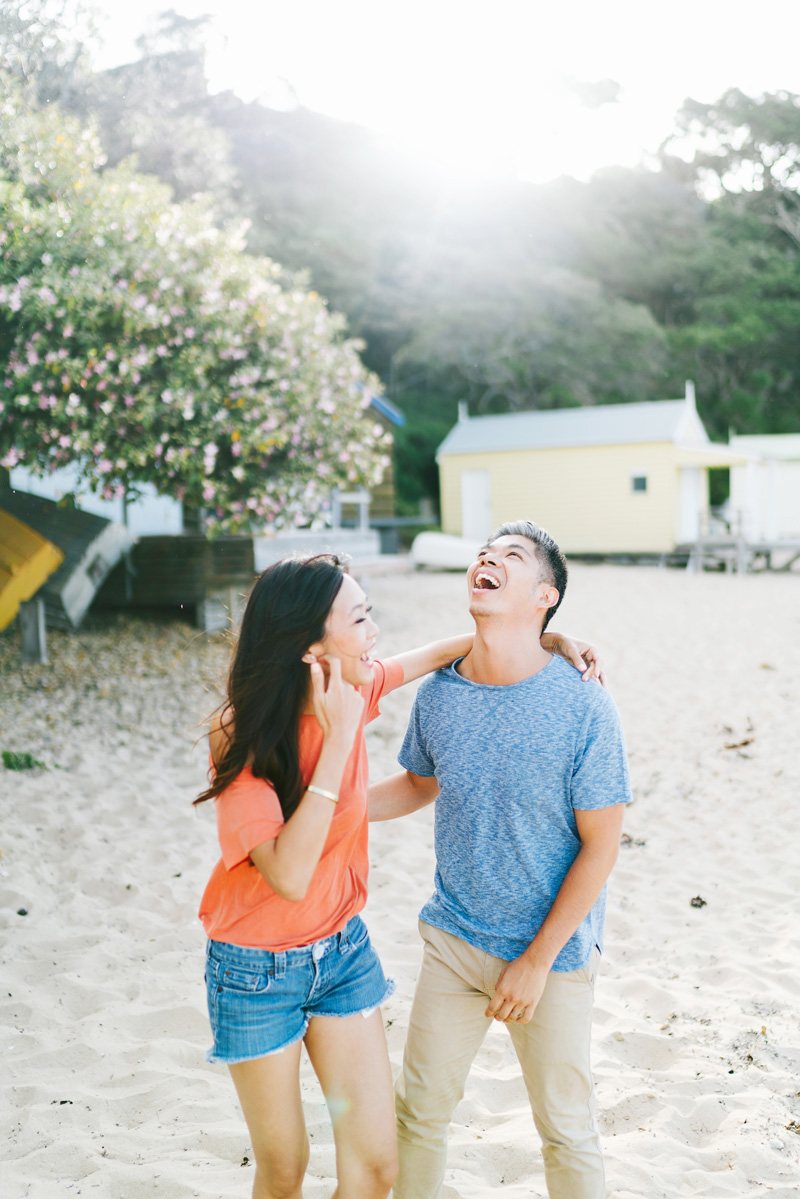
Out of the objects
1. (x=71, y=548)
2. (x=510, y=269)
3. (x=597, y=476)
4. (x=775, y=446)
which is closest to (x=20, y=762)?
(x=71, y=548)

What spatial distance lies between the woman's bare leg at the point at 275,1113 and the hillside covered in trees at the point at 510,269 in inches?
849

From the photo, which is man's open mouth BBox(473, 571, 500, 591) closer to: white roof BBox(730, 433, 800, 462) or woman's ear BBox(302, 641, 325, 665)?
woman's ear BBox(302, 641, 325, 665)

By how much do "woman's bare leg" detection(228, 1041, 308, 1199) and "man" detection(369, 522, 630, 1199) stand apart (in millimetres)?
358

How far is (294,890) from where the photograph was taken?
196 cm

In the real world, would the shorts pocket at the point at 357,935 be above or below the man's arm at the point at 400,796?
below

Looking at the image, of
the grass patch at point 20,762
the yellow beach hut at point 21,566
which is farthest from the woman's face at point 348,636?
the yellow beach hut at point 21,566

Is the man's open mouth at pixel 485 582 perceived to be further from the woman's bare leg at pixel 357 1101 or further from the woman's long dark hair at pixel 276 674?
the woman's bare leg at pixel 357 1101

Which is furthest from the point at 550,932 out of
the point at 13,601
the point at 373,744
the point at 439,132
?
the point at 439,132

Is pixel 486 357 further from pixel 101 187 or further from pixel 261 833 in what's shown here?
pixel 261 833

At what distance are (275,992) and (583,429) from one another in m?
25.0

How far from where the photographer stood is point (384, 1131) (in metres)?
A: 2.08

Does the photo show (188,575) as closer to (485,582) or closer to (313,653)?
(485,582)

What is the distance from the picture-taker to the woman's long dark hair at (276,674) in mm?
2080

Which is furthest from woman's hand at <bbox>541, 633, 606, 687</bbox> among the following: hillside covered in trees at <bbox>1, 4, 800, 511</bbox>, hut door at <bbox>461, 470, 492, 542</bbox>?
hut door at <bbox>461, 470, 492, 542</bbox>
